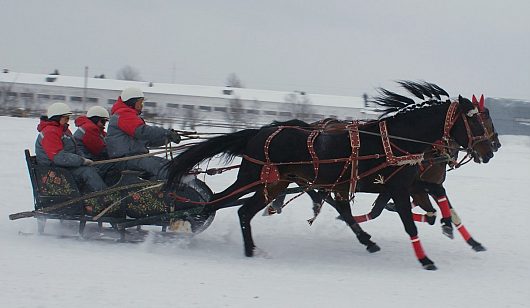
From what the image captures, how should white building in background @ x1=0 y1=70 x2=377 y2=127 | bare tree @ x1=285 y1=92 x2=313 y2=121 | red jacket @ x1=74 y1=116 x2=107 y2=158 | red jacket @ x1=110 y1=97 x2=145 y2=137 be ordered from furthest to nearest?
1. white building in background @ x1=0 y1=70 x2=377 y2=127
2. bare tree @ x1=285 y1=92 x2=313 y2=121
3. red jacket @ x1=74 y1=116 x2=107 y2=158
4. red jacket @ x1=110 y1=97 x2=145 y2=137

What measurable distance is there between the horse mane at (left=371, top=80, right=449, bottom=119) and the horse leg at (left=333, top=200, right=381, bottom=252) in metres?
1.26

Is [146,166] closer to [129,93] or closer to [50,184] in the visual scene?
[129,93]

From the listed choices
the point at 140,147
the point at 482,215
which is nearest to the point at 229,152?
the point at 140,147

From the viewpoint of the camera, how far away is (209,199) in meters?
8.19

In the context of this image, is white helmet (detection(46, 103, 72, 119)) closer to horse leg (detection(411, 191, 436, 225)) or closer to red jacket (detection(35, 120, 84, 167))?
red jacket (detection(35, 120, 84, 167))

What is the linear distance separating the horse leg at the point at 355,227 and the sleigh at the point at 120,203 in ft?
5.33

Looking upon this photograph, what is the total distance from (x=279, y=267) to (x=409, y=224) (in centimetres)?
149

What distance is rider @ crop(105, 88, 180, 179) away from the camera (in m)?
8.14

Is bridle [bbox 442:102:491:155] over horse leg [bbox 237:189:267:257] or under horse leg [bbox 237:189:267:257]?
over

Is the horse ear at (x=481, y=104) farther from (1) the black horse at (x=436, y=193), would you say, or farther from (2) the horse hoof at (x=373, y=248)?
(2) the horse hoof at (x=373, y=248)

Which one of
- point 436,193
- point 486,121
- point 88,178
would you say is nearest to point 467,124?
point 486,121

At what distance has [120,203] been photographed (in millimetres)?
8016

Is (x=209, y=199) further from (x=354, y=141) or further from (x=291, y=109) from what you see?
(x=291, y=109)

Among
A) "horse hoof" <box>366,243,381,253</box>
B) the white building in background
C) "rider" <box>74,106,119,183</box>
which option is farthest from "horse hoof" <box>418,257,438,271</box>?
the white building in background
